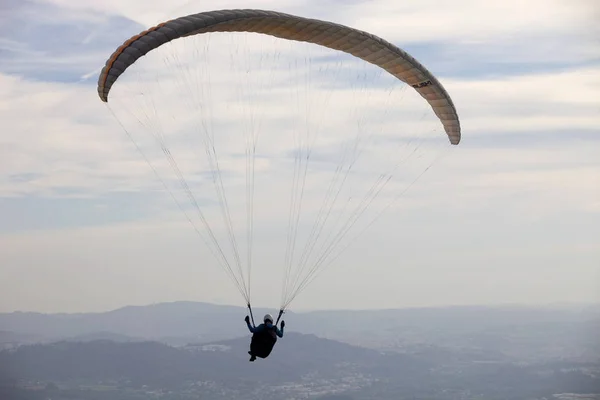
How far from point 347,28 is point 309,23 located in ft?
4.15

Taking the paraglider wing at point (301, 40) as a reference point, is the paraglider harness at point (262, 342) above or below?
below

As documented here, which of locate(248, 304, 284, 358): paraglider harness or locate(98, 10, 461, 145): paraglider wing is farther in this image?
locate(248, 304, 284, 358): paraglider harness

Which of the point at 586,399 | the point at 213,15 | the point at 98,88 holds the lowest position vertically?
Result: the point at 586,399

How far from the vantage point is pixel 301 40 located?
28.2 meters

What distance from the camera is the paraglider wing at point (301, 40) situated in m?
24.6

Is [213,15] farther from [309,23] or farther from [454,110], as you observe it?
[454,110]

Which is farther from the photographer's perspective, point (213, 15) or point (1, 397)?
point (1, 397)

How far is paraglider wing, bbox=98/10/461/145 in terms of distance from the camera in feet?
80.6

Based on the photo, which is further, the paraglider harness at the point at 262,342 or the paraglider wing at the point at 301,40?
the paraglider harness at the point at 262,342

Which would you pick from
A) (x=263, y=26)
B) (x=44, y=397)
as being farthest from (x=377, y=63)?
(x=44, y=397)

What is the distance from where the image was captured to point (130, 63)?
24625mm

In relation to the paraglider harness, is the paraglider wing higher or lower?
higher

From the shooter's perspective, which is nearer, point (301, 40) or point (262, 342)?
point (262, 342)

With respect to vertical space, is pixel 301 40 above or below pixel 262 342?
above
